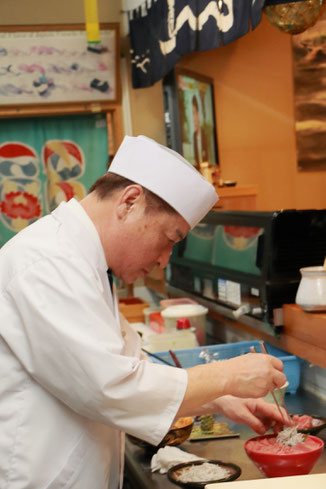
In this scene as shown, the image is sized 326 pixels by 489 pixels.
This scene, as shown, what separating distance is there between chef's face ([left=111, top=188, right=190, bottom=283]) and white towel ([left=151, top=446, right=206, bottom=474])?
67 cm

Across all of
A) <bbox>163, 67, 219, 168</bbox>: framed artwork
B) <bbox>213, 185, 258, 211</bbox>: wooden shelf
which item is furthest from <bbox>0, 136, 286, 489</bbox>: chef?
<bbox>163, 67, 219, 168</bbox>: framed artwork

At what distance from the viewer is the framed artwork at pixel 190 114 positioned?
18.2ft

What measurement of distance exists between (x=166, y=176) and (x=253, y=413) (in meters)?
0.80

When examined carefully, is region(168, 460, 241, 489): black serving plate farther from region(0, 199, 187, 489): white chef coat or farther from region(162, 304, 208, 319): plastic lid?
region(162, 304, 208, 319): plastic lid

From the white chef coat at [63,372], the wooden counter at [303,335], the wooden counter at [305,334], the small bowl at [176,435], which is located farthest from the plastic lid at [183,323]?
the white chef coat at [63,372]

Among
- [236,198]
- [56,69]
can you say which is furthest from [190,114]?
[56,69]

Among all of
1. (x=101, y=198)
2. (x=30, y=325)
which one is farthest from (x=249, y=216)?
(x=30, y=325)

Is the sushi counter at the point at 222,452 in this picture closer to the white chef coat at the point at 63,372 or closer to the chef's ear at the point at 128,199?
the white chef coat at the point at 63,372

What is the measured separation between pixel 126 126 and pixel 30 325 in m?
4.63

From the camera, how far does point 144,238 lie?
6.15ft

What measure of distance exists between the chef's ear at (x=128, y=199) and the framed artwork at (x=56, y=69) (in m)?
4.28

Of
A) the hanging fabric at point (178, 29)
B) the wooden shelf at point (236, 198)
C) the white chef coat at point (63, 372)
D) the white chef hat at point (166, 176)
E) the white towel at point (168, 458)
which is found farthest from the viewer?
the wooden shelf at point (236, 198)

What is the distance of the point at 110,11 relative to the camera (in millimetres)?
6020

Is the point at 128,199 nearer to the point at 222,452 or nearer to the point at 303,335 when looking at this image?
the point at 222,452
